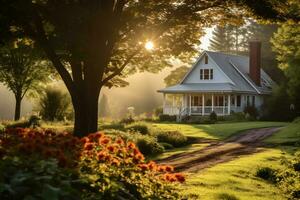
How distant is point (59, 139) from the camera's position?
7.57 metres

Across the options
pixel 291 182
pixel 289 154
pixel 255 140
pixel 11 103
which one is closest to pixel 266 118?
pixel 255 140

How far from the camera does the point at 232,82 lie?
159ft

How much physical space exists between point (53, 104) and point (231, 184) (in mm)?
29611

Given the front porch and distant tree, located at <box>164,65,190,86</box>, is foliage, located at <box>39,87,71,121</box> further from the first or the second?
distant tree, located at <box>164,65,190,86</box>

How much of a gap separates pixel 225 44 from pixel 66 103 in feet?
185

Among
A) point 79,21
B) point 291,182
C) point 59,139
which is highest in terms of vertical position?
point 79,21

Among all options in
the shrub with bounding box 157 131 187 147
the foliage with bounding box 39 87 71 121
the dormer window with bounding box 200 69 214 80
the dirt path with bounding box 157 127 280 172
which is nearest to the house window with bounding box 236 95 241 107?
the dormer window with bounding box 200 69 214 80

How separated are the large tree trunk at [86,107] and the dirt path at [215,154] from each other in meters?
2.68

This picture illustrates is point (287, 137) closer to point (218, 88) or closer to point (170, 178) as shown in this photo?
point (170, 178)

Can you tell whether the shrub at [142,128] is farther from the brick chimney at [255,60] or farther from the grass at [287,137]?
the brick chimney at [255,60]

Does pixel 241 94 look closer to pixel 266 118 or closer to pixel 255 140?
pixel 266 118

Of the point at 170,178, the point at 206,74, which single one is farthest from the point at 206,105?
the point at 170,178

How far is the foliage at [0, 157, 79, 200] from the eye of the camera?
4590 millimetres

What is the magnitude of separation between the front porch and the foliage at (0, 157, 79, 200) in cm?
4151
